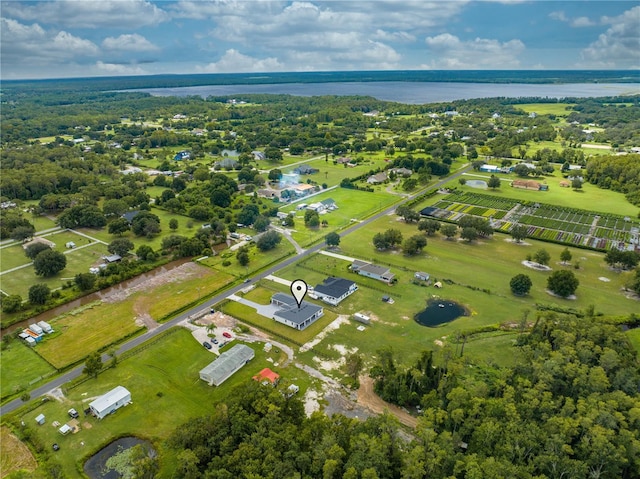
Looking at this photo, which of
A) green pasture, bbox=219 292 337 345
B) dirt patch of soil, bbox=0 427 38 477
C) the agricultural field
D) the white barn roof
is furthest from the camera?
the agricultural field

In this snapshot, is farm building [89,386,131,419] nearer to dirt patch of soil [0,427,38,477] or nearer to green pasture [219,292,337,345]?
dirt patch of soil [0,427,38,477]

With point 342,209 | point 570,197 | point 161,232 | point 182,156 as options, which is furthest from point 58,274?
point 570,197

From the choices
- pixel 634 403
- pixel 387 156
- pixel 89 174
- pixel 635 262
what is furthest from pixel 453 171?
pixel 89 174

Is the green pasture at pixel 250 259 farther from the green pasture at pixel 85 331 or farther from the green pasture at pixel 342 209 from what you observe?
the green pasture at pixel 85 331

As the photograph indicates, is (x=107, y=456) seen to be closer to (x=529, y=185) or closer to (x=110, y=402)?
(x=110, y=402)

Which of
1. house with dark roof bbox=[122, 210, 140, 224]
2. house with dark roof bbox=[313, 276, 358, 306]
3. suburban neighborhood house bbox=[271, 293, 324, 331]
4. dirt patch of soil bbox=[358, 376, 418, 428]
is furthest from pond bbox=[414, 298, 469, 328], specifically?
→ house with dark roof bbox=[122, 210, 140, 224]

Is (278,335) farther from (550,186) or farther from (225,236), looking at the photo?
(550,186)
